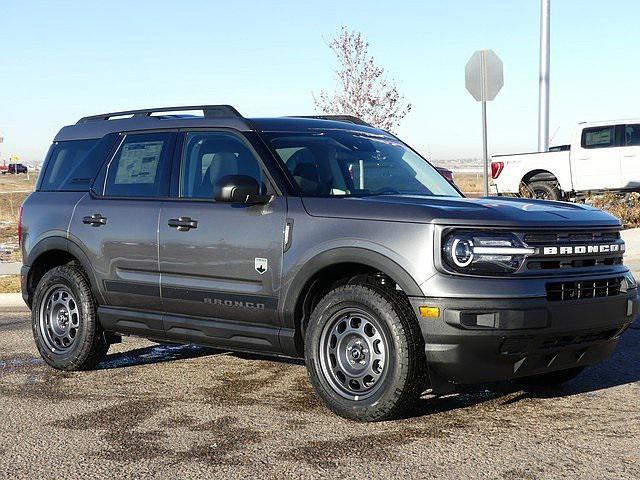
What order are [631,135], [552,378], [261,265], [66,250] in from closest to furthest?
[261,265] → [552,378] → [66,250] → [631,135]

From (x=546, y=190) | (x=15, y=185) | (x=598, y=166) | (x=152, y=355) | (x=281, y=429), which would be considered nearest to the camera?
(x=281, y=429)

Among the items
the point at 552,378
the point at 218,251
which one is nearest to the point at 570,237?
the point at 552,378

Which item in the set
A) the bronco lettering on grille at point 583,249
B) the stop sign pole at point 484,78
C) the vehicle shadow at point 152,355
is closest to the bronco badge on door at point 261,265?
the bronco lettering on grille at point 583,249

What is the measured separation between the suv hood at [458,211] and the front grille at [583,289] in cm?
33

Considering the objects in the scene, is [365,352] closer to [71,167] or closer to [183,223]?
[183,223]

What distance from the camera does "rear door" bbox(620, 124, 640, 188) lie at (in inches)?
801

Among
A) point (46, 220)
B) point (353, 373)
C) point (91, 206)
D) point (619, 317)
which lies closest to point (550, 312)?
point (619, 317)

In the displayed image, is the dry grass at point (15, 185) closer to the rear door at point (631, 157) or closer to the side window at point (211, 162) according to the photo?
the rear door at point (631, 157)

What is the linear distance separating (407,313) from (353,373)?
515 mm

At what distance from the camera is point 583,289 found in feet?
17.4

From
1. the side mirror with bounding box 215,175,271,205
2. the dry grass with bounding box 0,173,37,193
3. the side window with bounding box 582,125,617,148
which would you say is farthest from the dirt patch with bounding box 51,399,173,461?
the dry grass with bounding box 0,173,37,193

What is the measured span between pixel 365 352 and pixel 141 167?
7.90 feet

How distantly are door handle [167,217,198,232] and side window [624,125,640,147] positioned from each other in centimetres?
1622

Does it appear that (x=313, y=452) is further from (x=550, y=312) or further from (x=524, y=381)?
(x=524, y=381)
